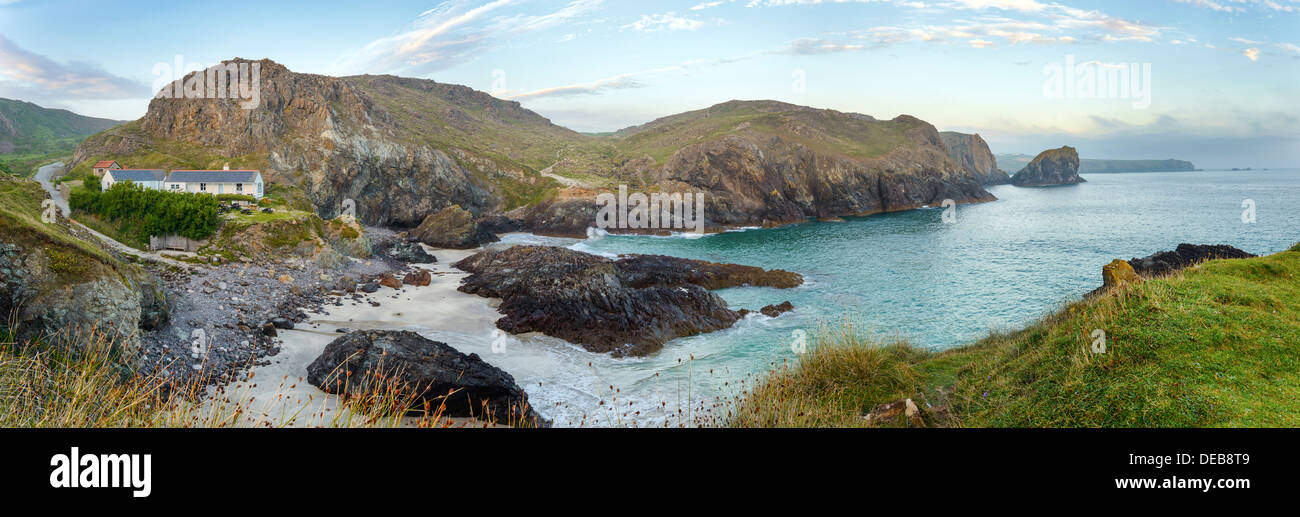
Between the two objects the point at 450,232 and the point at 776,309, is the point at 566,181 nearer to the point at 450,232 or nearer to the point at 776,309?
the point at 450,232

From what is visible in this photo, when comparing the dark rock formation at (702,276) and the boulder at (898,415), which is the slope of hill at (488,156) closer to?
the dark rock formation at (702,276)

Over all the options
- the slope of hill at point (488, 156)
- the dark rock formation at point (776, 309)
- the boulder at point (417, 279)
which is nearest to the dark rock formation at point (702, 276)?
the dark rock formation at point (776, 309)

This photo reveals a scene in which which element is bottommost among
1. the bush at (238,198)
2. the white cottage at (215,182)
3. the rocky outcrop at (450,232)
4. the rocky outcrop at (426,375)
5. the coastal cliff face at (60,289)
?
the rocky outcrop at (426,375)

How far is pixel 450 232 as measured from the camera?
160 ft

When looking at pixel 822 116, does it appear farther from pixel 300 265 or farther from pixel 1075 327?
pixel 1075 327

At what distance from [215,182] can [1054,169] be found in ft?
674

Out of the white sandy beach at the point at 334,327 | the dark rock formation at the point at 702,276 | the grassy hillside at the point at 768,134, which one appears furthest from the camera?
the grassy hillside at the point at 768,134

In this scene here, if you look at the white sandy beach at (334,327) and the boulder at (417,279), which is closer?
the white sandy beach at (334,327)

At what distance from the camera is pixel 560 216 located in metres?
65.5

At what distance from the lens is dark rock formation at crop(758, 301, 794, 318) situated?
26188mm

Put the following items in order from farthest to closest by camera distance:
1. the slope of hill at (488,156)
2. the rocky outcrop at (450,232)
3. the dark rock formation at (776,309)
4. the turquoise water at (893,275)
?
the slope of hill at (488,156) < the rocky outcrop at (450,232) < the dark rock formation at (776,309) < the turquoise water at (893,275)

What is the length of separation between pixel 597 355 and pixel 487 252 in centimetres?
1988

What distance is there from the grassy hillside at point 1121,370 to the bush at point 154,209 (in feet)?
99.0

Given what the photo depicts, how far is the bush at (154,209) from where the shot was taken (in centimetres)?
2698
